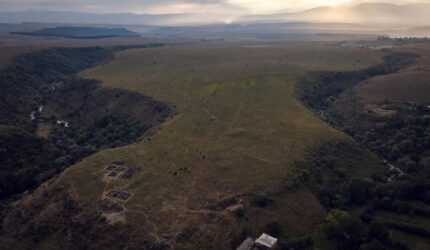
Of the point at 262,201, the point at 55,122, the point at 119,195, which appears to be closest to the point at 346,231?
the point at 262,201

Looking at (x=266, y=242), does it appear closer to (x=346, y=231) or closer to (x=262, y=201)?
(x=262, y=201)

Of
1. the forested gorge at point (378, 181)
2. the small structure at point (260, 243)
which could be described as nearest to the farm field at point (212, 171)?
the small structure at point (260, 243)

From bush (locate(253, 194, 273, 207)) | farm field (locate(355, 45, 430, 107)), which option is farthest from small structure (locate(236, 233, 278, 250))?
farm field (locate(355, 45, 430, 107))

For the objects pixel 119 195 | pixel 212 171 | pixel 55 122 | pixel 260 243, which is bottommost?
pixel 260 243

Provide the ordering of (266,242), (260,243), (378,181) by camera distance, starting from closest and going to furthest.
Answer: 1. (260,243)
2. (266,242)
3. (378,181)

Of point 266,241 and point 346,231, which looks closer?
point 266,241

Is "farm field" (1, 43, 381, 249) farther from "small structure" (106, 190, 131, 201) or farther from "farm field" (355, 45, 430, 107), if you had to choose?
"farm field" (355, 45, 430, 107)

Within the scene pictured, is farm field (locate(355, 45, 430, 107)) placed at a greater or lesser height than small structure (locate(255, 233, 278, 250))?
greater
